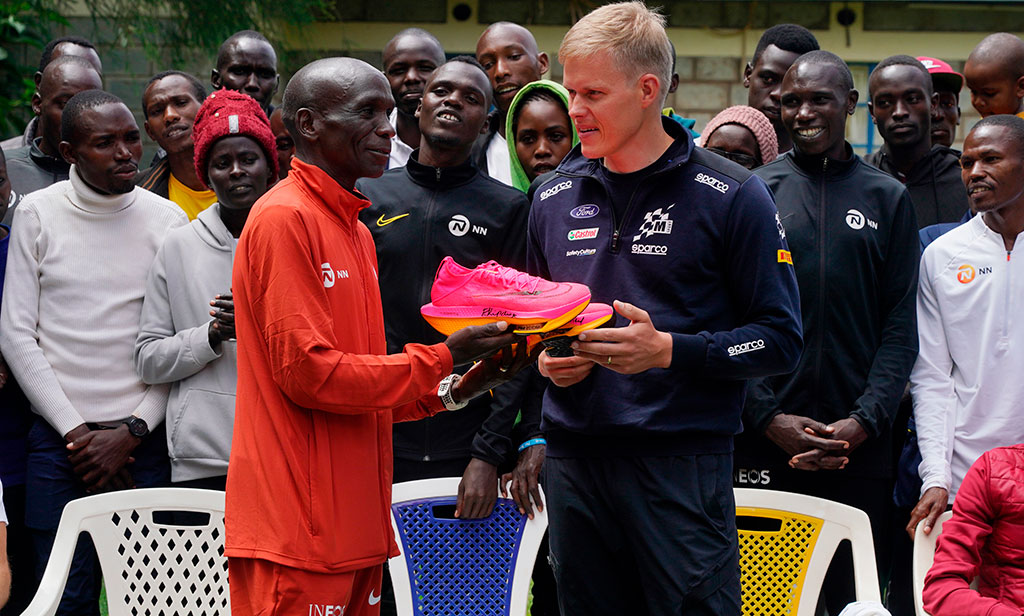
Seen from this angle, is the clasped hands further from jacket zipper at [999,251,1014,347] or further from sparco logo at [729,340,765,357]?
sparco logo at [729,340,765,357]

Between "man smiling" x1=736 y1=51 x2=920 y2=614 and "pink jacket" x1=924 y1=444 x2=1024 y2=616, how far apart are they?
19.5 inches

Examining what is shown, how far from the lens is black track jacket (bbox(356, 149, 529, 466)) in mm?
4160

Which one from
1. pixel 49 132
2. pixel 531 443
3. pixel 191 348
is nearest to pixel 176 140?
pixel 49 132

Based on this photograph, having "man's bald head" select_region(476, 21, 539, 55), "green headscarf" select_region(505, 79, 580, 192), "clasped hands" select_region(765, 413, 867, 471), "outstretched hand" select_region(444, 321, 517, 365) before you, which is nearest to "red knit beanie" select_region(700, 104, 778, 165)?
"green headscarf" select_region(505, 79, 580, 192)

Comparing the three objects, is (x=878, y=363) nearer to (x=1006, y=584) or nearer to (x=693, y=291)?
(x=1006, y=584)

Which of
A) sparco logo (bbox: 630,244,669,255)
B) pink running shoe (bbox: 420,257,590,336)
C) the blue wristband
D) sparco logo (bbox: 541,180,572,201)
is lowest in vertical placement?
the blue wristband

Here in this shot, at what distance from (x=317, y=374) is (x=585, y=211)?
0.91 metres

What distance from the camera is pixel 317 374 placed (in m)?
2.62

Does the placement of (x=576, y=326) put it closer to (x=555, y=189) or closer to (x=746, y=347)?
(x=746, y=347)

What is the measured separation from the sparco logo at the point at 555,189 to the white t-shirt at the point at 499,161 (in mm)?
1848

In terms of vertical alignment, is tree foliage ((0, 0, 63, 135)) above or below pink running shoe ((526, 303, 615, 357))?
above

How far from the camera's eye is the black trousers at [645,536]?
283cm

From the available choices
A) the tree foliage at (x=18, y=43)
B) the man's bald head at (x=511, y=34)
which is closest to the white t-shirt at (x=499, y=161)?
the man's bald head at (x=511, y=34)

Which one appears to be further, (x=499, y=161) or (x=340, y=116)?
(x=499, y=161)
